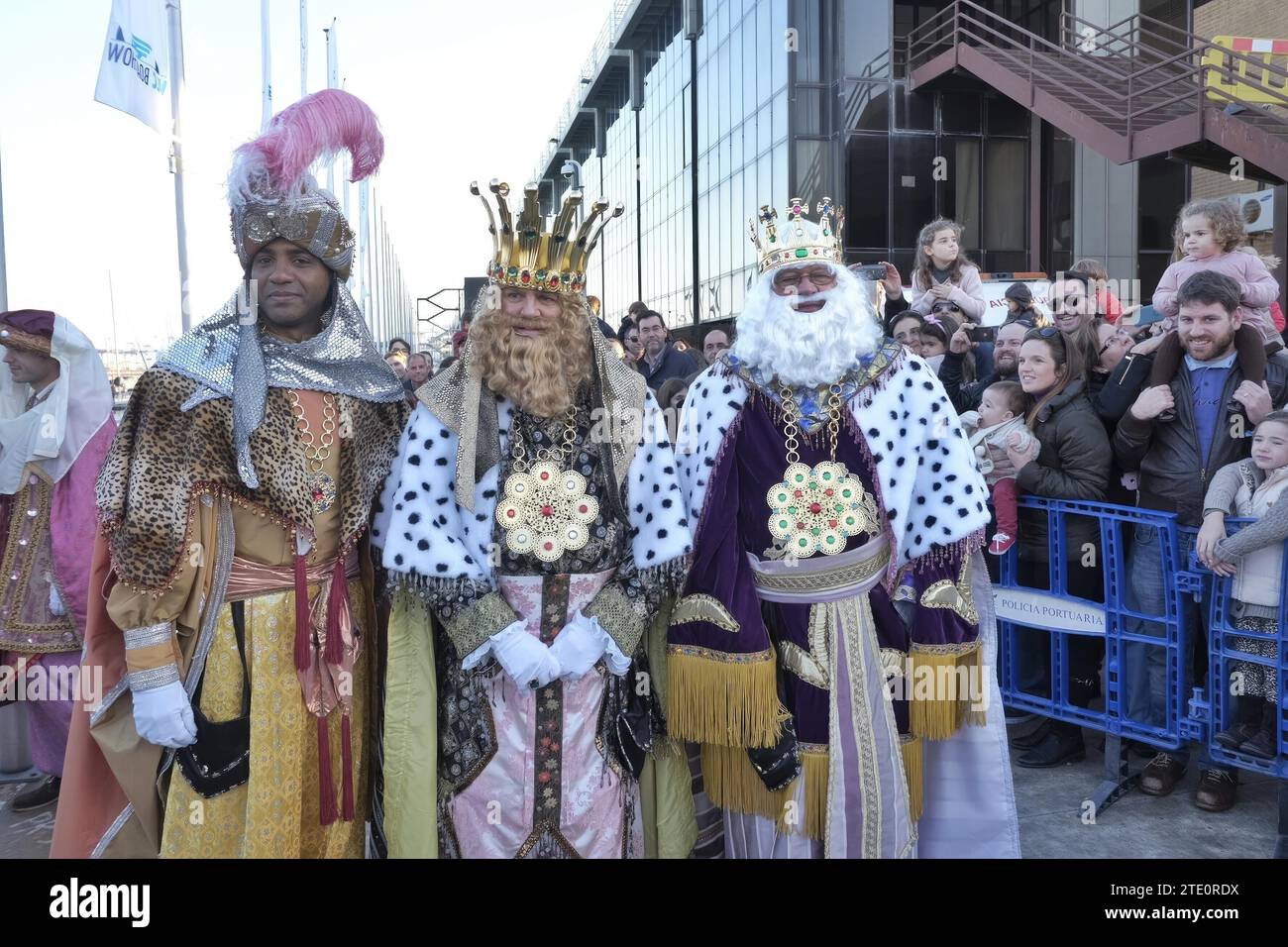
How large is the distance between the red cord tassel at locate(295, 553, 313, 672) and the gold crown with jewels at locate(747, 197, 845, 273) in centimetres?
180

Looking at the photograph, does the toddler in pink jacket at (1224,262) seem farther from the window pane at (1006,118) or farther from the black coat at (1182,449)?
the window pane at (1006,118)

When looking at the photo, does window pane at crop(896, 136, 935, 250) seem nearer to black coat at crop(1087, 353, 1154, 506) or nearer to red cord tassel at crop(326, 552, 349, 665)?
black coat at crop(1087, 353, 1154, 506)

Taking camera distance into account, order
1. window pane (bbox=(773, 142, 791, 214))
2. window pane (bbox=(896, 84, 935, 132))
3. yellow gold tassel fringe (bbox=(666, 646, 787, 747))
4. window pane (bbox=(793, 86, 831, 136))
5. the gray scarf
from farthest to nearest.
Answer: window pane (bbox=(773, 142, 791, 214)) < window pane (bbox=(793, 86, 831, 136)) < window pane (bbox=(896, 84, 935, 132)) < yellow gold tassel fringe (bbox=(666, 646, 787, 747)) < the gray scarf

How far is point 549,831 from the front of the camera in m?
2.95

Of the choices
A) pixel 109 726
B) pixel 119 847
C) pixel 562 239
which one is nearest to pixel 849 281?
pixel 562 239

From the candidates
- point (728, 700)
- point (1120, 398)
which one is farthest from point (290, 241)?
point (1120, 398)

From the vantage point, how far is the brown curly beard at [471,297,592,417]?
2885mm

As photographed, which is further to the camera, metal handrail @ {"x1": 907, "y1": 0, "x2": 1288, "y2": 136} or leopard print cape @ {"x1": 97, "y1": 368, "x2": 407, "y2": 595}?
metal handrail @ {"x1": 907, "y1": 0, "x2": 1288, "y2": 136}

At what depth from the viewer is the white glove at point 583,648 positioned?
2.81 m

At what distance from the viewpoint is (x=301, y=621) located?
283 centimetres

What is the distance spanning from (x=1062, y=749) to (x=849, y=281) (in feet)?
8.39

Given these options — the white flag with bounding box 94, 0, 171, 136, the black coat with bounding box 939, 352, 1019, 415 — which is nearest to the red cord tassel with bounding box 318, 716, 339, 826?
the black coat with bounding box 939, 352, 1019, 415

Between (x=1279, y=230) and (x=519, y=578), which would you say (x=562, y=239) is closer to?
(x=519, y=578)

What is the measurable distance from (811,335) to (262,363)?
1718 millimetres
